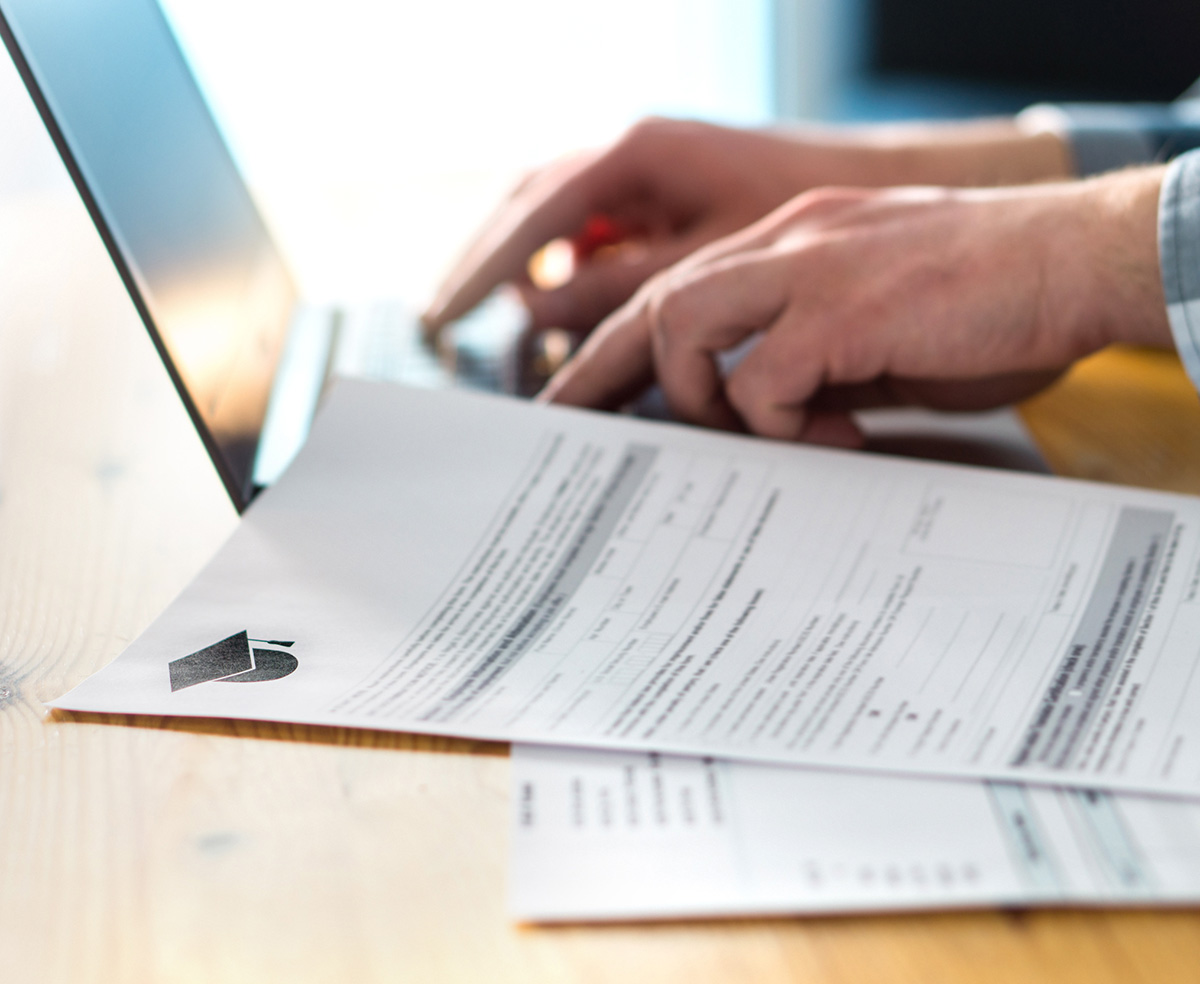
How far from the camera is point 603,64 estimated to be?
8.13 feet

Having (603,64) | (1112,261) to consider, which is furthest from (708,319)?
(603,64)

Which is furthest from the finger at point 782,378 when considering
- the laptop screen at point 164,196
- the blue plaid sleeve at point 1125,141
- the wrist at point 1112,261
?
the blue plaid sleeve at point 1125,141

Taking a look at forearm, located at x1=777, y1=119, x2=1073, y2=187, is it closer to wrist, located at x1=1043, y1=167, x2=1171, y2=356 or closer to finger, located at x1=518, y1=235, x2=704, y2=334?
finger, located at x1=518, y1=235, x2=704, y2=334

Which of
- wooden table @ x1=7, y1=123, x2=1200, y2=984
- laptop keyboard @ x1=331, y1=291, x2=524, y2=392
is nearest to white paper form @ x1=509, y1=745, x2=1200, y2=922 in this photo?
wooden table @ x1=7, y1=123, x2=1200, y2=984

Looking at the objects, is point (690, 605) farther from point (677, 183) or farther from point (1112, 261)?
point (677, 183)

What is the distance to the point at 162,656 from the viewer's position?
381mm

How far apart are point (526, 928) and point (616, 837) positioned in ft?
0.12

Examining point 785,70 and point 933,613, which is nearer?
point 933,613

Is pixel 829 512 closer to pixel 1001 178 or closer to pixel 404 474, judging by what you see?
pixel 404 474

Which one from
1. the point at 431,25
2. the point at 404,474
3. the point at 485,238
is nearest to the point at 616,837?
the point at 404,474

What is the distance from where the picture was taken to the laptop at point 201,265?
481 mm

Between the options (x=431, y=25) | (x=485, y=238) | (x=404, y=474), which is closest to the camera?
(x=404, y=474)

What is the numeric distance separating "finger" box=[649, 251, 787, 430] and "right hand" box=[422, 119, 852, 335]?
18 centimetres

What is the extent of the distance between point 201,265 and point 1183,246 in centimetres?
52
